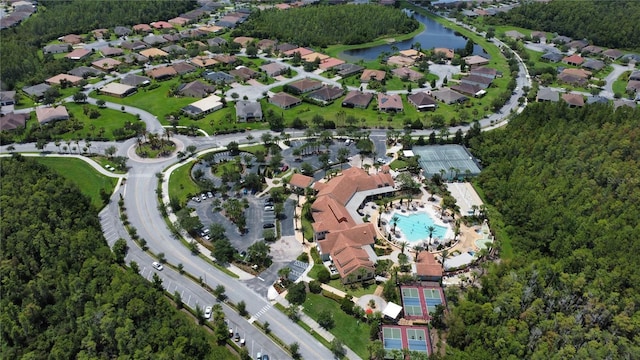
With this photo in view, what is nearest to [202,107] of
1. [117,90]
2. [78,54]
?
[117,90]

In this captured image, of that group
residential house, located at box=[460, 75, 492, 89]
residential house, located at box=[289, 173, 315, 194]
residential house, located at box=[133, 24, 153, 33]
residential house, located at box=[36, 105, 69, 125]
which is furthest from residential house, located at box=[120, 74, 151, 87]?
residential house, located at box=[460, 75, 492, 89]

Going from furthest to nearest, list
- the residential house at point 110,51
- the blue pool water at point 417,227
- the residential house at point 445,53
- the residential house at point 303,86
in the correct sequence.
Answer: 1. the residential house at point 445,53
2. the residential house at point 110,51
3. the residential house at point 303,86
4. the blue pool water at point 417,227

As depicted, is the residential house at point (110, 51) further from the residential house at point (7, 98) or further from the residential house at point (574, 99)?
the residential house at point (574, 99)

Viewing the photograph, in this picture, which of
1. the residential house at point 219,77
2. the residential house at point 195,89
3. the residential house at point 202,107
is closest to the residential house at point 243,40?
the residential house at point 219,77

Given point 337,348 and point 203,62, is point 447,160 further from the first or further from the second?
point 203,62

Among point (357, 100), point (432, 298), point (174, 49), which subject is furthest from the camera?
point (174, 49)
